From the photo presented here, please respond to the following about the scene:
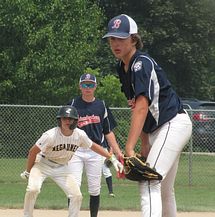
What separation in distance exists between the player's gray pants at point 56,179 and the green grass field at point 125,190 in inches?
105

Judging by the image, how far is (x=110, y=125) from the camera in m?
9.19

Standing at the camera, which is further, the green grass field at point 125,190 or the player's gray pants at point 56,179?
the green grass field at point 125,190

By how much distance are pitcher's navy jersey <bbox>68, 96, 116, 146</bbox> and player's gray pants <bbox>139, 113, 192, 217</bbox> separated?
3309 mm

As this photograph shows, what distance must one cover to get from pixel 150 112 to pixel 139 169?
1.61ft

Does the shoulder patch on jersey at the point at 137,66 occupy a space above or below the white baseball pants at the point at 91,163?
above

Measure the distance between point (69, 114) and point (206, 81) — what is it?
26.5m

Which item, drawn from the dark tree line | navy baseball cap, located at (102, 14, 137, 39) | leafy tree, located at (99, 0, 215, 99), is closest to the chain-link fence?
the dark tree line

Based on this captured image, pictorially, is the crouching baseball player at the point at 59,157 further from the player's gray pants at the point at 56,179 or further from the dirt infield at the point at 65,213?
the dirt infield at the point at 65,213

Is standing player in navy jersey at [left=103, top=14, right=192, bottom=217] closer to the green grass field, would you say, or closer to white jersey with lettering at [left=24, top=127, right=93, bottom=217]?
white jersey with lettering at [left=24, top=127, right=93, bottom=217]

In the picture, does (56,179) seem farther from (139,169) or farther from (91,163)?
(139,169)

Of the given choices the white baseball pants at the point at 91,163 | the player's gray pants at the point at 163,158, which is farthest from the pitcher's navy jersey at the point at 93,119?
the player's gray pants at the point at 163,158

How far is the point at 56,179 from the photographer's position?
26.3 feet

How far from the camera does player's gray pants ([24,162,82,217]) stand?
7745 mm

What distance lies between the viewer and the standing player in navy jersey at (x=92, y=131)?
8727 millimetres
